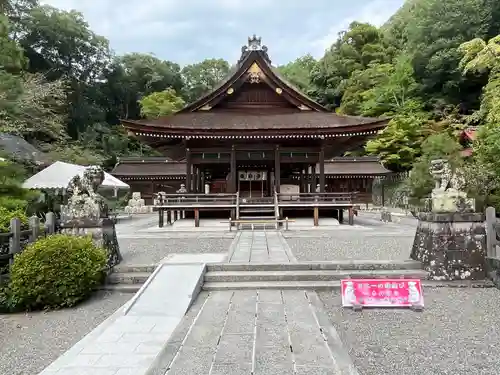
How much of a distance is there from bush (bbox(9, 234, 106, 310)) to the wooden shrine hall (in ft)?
30.6

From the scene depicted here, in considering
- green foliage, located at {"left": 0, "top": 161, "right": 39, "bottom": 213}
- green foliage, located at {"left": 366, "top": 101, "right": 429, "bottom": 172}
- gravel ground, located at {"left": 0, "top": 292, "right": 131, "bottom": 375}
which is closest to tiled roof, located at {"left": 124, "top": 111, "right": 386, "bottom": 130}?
green foliage, located at {"left": 0, "top": 161, "right": 39, "bottom": 213}

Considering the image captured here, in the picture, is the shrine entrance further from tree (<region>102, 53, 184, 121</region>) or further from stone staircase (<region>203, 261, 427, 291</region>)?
tree (<region>102, 53, 184, 121</region>)

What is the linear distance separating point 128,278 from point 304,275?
10.8 feet

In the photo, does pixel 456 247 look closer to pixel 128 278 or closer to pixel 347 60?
pixel 128 278

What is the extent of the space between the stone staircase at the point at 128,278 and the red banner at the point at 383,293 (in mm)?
3710

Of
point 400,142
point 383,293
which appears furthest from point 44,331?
point 400,142

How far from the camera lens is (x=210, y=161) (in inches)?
685

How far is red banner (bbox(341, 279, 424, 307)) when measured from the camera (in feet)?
18.2

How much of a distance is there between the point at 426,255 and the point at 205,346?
4.92 m

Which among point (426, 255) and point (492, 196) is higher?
point (492, 196)

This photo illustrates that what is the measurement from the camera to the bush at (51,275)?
573 centimetres

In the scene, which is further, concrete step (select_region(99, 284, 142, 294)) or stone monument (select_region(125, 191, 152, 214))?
stone monument (select_region(125, 191, 152, 214))

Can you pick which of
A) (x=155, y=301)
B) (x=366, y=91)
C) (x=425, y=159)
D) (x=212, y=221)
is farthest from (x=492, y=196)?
(x=366, y=91)

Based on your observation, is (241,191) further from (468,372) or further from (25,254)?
(468,372)
